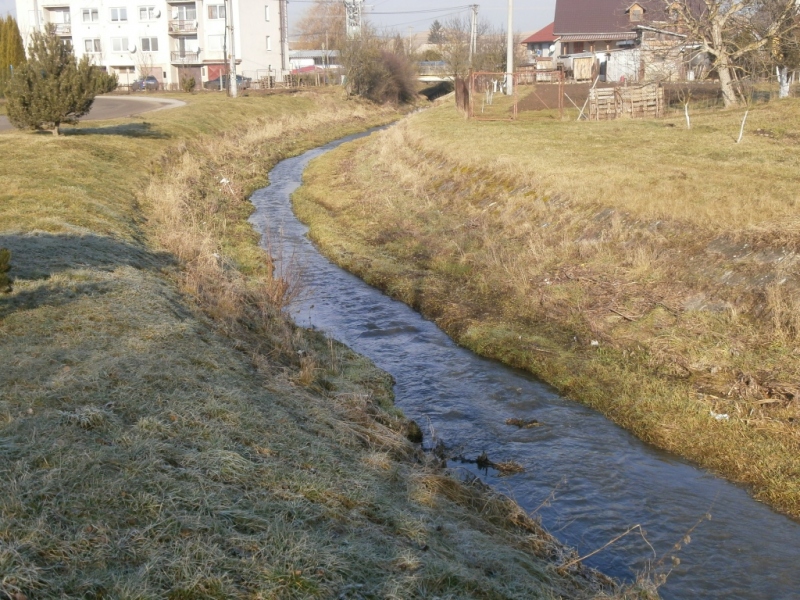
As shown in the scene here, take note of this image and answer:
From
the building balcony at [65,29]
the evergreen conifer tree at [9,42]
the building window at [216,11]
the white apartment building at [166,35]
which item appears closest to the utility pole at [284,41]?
the white apartment building at [166,35]

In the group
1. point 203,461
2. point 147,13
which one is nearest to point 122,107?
point 147,13

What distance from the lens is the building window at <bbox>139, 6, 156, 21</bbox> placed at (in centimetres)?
7219

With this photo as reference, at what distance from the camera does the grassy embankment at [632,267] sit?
1012 cm

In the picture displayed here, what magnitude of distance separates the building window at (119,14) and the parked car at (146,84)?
25.6 ft

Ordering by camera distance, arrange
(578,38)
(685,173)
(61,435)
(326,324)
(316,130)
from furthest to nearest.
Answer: (578,38)
(316,130)
(685,173)
(326,324)
(61,435)

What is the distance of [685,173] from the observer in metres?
17.3

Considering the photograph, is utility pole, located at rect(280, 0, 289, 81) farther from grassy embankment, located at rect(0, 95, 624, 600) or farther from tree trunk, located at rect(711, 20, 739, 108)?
grassy embankment, located at rect(0, 95, 624, 600)

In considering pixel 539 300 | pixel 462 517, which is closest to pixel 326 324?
pixel 539 300

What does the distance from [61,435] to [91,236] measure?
8.64m

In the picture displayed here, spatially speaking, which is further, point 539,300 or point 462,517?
point 539,300

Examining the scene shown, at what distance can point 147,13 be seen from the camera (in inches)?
2854

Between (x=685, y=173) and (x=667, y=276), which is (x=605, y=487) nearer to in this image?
(x=667, y=276)

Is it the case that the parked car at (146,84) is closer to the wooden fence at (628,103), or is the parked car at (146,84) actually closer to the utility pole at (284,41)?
the utility pole at (284,41)

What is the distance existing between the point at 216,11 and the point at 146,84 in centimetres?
1118
